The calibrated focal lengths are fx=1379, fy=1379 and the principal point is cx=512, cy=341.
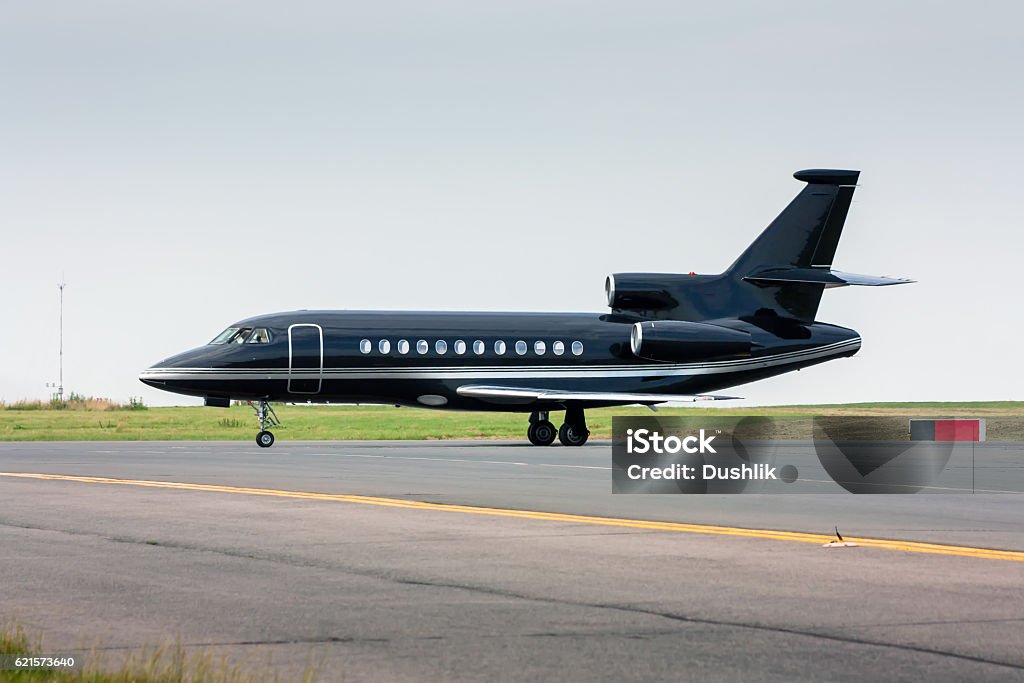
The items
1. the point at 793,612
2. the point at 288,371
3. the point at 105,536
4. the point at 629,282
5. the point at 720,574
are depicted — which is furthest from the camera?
the point at 629,282

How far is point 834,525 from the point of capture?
51.2ft

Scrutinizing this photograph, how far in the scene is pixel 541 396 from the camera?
41.9 m

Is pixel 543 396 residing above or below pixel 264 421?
above

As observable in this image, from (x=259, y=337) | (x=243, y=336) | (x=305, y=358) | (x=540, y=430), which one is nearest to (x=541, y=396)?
(x=540, y=430)

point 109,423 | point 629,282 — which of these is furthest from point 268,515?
point 109,423

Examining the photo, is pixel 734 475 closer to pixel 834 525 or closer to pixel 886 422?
pixel 834 525

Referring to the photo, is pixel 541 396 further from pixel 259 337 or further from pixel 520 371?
pixel 259 337

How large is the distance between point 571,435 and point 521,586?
32911 mm

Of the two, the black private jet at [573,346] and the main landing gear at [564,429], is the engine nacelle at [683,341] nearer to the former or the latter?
the black private jet at [573,346]

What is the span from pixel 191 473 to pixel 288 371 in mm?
15546

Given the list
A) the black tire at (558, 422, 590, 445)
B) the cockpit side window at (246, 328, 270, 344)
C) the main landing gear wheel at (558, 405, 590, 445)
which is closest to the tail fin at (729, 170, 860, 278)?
the main landing gear wheel at (558, 405, 590, 445)

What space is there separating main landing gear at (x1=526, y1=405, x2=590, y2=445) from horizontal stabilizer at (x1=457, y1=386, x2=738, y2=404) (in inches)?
33.0

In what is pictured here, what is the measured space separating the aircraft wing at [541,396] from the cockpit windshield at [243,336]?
607 centimetres

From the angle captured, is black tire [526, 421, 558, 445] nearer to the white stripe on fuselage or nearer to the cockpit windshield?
the white stripe on fuselage
